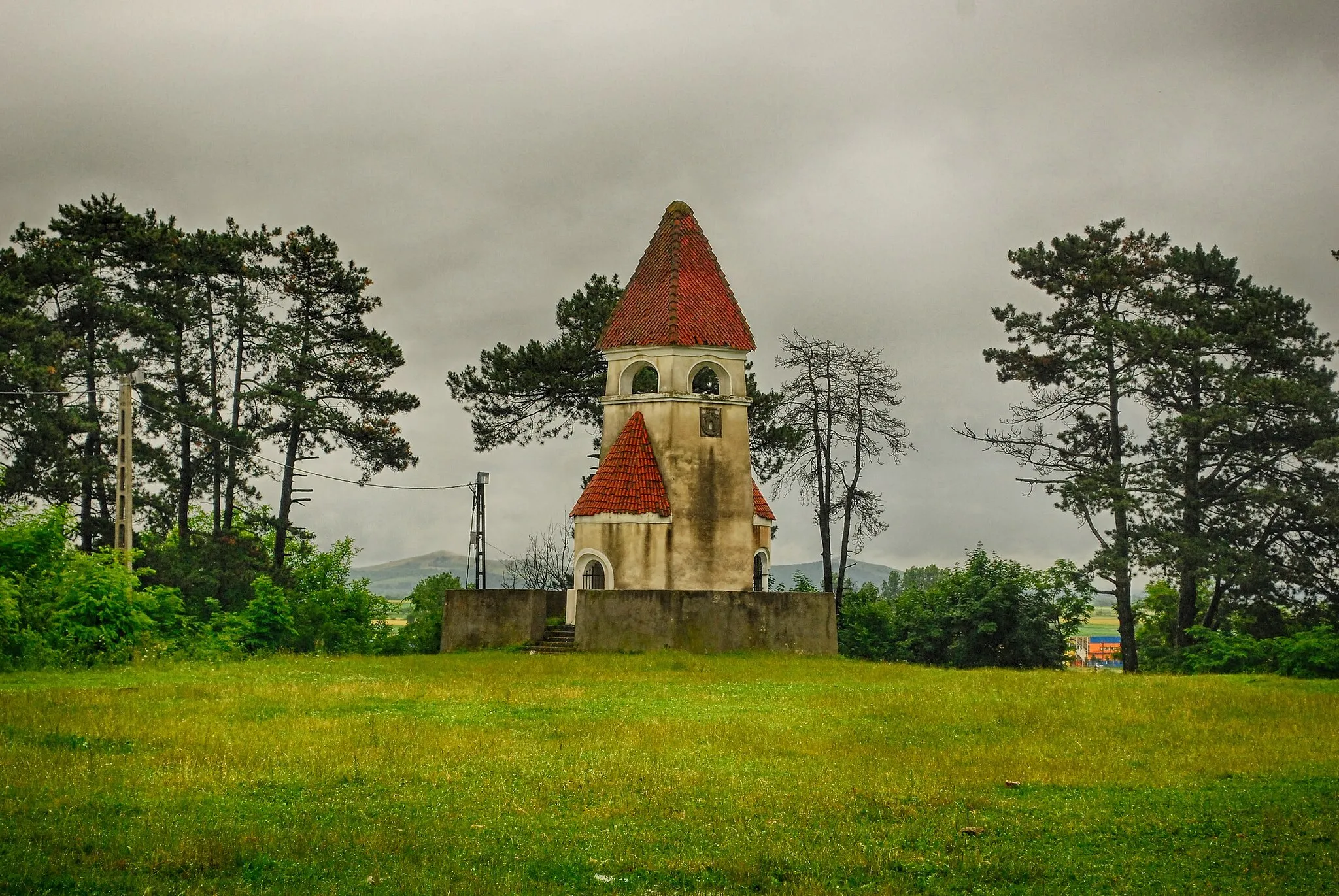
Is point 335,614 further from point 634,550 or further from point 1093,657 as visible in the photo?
point 1093,657

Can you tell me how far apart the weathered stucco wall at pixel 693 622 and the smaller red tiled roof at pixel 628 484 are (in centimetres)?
279

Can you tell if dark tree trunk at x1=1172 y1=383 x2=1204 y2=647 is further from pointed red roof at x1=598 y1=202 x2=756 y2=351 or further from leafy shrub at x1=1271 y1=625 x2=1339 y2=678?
pointed red roof at x1=598 y1=202 x2=756 y2=351

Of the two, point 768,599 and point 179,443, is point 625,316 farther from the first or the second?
point 179,443

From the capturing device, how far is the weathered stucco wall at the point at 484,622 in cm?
3347

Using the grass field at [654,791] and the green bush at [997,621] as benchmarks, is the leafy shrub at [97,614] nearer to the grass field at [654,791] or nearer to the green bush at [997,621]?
the grass field at [654,791]

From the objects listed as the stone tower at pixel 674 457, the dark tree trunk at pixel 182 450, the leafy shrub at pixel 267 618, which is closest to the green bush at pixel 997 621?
the stone tower at pixel 674 457

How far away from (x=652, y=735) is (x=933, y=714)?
4.88 meters

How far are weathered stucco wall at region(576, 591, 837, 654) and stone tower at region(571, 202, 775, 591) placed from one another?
183cm

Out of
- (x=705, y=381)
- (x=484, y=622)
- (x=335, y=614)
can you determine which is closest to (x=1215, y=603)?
(x=705, y=381)

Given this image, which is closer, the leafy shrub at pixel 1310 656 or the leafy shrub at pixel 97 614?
the leafy shrub at pixel 97 614

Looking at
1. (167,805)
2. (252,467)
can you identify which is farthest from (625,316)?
(167,805)

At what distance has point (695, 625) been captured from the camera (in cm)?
3119

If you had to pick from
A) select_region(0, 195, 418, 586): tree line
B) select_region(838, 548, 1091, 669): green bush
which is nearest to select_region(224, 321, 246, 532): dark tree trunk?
select_region(0, 195, 418, 586): tree line

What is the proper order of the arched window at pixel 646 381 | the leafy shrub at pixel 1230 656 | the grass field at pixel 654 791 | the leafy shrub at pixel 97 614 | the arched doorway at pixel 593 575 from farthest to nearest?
the arched window at pixel 646 381 → the leafy shrub at pixel 1230 656 → the arched doorway at pixel 593 575 → the leafy shrub at pixel 97 614 → the grass field at pixel 654 791
